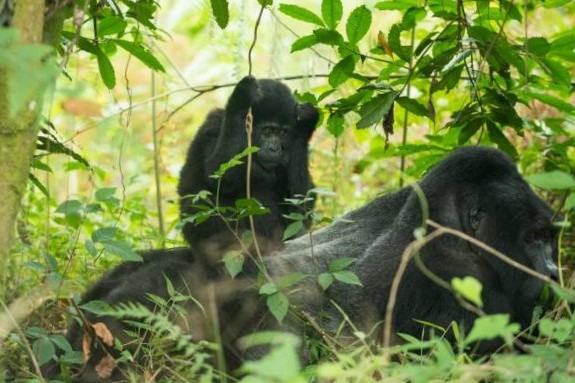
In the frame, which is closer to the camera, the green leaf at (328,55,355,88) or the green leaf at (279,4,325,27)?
the green leaf at (279,4,325,27)

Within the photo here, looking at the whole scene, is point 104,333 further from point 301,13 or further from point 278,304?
point 301,13

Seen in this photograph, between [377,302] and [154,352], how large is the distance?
0.98 meters

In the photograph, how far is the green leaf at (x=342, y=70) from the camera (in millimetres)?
3740

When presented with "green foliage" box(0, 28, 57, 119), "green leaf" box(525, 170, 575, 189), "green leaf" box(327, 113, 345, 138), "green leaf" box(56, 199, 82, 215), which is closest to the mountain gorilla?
"green leaf" box(327, 113, 345, 138)

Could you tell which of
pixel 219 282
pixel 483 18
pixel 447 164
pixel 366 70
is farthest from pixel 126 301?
pixel 366 70

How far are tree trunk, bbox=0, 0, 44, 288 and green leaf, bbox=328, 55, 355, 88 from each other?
1.57 meters

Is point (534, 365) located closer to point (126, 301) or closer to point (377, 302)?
point (377, 302)

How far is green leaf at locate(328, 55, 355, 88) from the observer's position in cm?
374

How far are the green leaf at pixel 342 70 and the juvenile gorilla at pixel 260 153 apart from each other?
3.19 feet

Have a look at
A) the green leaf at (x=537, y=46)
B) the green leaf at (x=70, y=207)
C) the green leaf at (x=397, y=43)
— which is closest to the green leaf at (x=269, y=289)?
the green leaf at (x=70, y=207)

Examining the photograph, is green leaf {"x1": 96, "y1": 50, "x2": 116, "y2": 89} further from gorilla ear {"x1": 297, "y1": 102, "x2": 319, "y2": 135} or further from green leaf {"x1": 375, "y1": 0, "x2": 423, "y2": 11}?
gorilla ear {"x1": 297, "y1": 102, "x2": 319, "y2": 135}

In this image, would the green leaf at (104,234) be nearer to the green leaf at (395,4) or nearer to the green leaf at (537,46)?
the green leaf at (395,4)

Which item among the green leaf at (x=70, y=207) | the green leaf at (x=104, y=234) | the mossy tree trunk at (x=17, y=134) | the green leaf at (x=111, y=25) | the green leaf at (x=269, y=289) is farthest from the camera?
the green leaf at (x=111, y=25)

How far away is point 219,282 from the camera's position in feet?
12.1
